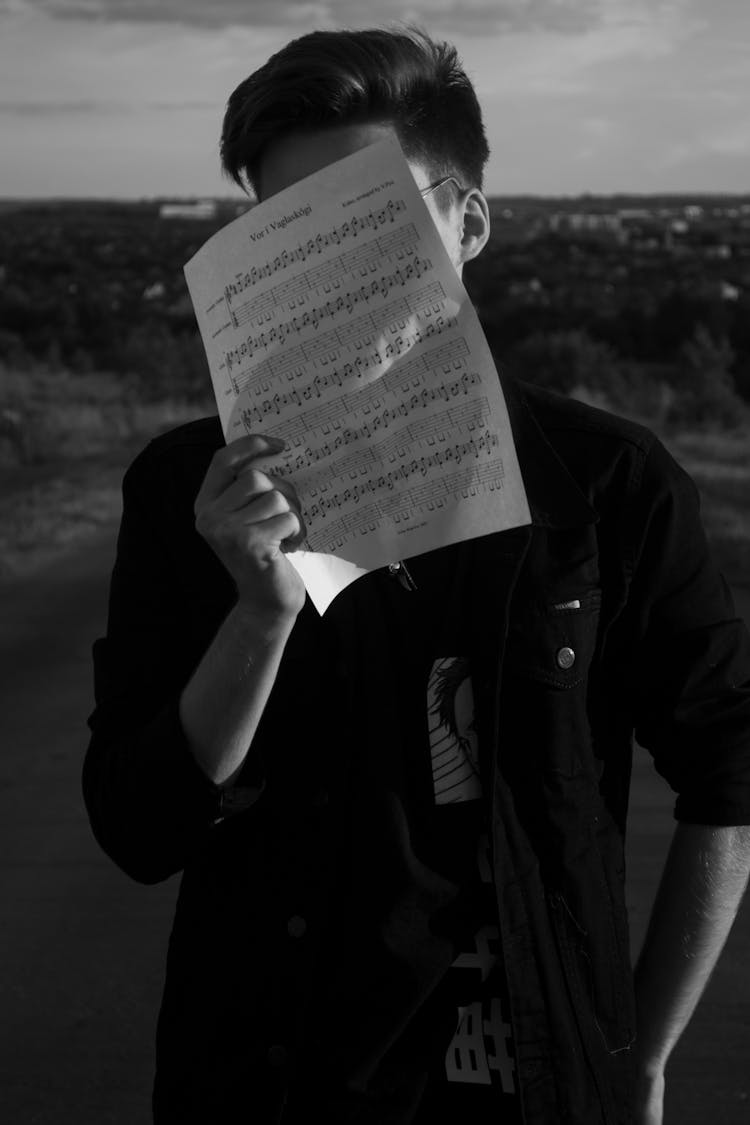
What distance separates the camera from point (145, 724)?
160cm

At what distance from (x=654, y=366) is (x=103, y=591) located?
19473mm

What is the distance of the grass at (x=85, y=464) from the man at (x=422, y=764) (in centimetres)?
600

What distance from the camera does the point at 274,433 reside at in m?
1.42

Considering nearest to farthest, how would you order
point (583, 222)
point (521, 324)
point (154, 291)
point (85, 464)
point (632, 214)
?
point (85, 464)
point (521, 324)
point (154, 291)
point (583, 222)
point (632, 214)

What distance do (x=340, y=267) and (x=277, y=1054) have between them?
2.79ft

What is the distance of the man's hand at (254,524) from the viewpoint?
1.37 meters

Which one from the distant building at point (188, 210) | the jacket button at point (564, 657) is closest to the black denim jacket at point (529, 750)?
the jacket button at point (564, 657)

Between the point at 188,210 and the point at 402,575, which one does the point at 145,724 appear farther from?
the point at 188,210

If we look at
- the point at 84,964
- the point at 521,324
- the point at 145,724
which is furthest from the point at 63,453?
the point at 521,324

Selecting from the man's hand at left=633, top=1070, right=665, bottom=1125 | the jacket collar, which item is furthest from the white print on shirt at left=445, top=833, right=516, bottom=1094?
the jacket collar

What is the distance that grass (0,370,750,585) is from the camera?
8.32 m

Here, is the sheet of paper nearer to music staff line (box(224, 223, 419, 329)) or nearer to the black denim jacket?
music staff line (box(224, 223, 419, 329))

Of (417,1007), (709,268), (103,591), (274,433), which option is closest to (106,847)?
(417,1007)

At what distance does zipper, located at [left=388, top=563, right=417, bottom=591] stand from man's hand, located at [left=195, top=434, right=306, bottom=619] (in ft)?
0.56
